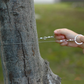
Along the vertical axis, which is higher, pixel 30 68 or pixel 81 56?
pixel 30 68

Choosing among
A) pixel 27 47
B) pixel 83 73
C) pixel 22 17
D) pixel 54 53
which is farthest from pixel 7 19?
pixel 54 53

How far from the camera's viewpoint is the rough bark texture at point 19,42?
92 centimetres

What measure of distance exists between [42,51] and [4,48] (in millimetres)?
2594

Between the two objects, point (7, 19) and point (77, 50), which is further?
point (77, 50)

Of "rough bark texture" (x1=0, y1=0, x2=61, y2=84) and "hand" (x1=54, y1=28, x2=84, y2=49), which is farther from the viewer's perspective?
"hand" (x1=54, y1=28, x2=84, y2=49)

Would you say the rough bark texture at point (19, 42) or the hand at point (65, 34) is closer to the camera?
the rough bark texture at point (19, 42)

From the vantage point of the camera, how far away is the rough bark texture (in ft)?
3.03

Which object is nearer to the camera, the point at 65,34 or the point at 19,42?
the point at 19,42

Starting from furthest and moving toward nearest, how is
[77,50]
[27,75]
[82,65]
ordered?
[77,50]
[82,65]
[27,75]

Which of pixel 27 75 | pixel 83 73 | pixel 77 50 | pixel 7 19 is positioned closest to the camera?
pixel 7 19

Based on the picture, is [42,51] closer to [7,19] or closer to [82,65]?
[82,65]

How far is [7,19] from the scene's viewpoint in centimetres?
92

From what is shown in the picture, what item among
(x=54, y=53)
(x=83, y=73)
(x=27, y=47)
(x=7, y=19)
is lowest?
(x=83, y=73)

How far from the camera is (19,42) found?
962mm
